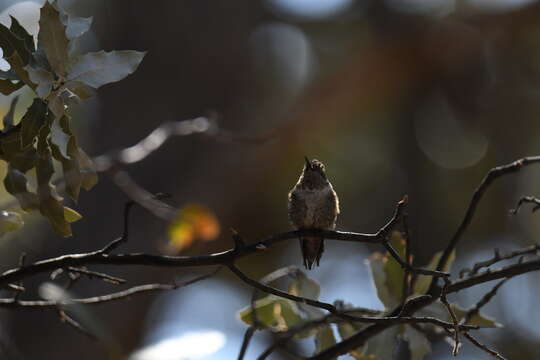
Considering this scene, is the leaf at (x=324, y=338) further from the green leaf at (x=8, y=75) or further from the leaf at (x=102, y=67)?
the green leaf at (x=8, y=75)

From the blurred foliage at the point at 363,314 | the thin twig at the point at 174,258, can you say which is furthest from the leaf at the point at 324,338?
the thin twig at the point at 174,258

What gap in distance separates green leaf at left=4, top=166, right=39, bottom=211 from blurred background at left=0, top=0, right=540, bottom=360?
1688mm

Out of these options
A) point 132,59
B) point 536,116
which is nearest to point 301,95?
point 536,116

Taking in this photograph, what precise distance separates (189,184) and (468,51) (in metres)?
2.81

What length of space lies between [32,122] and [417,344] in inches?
39.0

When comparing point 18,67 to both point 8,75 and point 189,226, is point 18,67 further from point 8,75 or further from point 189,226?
point 189,226

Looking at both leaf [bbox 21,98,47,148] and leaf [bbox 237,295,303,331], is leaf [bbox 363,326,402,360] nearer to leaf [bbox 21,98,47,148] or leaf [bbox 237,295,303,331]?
leaf [bbox 237,295,303,331]

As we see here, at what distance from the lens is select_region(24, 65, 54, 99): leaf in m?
1.26

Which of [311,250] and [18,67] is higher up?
[18,67]

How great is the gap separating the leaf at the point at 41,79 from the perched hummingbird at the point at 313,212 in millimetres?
1328

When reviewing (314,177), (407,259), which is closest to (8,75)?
(407,259)

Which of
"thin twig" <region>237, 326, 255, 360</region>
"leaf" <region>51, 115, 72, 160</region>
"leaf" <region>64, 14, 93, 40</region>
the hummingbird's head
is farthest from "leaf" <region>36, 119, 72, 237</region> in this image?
the hummingbird's head

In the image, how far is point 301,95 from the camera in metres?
5.30

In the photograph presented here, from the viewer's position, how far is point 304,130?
16.6 feet
